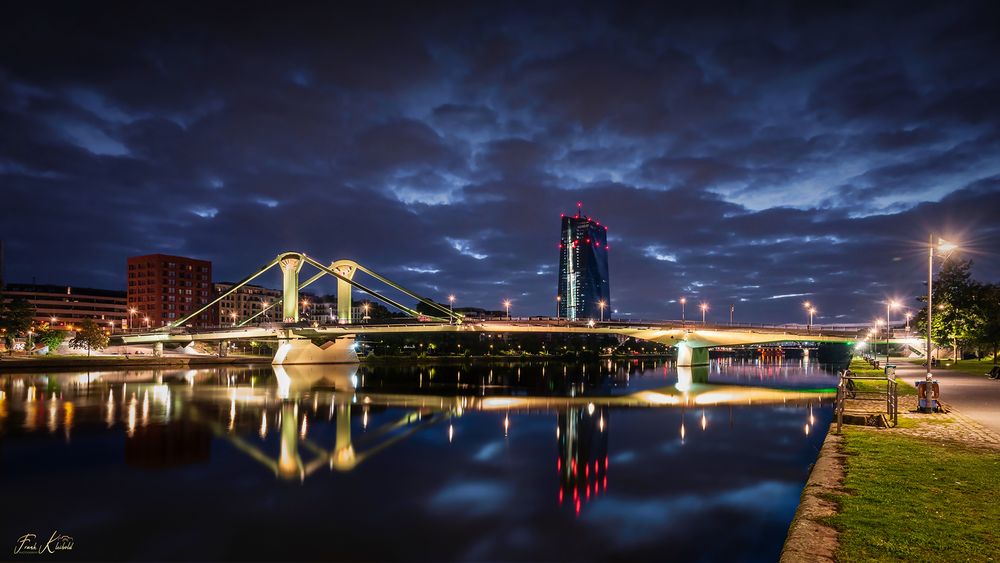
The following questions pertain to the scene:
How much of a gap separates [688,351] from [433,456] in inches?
2799

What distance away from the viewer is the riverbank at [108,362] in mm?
69794

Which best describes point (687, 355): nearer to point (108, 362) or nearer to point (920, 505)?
point (920, 505)

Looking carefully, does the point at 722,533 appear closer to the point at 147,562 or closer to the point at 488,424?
the point at 147,562

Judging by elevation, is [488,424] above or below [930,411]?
below

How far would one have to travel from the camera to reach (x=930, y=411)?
21984 millimetres

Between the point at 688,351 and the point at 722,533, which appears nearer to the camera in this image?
the point at 722,533

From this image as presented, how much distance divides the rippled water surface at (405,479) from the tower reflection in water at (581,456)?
0.12 meters

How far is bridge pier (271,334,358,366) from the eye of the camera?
292ft

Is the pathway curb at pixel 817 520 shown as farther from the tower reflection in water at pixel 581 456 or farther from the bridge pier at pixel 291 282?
the bridge pier at pixel 291 282

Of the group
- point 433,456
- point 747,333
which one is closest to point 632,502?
point 433,456

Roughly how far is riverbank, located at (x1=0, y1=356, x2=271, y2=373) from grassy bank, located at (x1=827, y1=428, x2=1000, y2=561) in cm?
8456

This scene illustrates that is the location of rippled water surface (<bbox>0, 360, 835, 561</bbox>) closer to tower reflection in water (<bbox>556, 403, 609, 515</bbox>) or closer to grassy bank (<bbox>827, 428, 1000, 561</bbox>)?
tower reflection in water (<bbox>556, 403, 609, 515</bbox>)

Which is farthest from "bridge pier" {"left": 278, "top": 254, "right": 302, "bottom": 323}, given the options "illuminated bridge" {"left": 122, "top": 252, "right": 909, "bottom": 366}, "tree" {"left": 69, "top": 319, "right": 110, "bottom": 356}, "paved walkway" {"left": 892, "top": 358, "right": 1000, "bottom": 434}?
"paved walkway" {"left": 892, "top": 358, "right": 1000, "bottom": 434}

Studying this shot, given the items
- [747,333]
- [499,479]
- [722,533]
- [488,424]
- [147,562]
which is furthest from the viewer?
[747,333]
